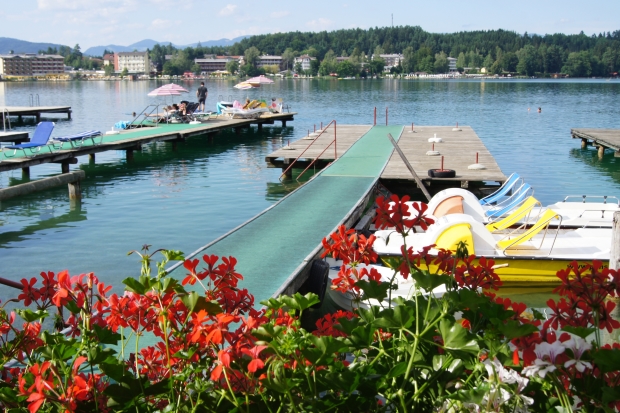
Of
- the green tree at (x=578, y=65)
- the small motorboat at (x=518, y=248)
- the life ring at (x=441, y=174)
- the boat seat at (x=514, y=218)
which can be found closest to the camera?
the small motorboat at (x=518, y=248)

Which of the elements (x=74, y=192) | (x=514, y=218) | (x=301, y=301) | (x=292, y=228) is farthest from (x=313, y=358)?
(x=74, y=192)

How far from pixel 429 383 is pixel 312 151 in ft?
61.9

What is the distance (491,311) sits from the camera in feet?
7.84

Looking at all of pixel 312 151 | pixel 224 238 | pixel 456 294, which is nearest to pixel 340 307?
pixel 224 238

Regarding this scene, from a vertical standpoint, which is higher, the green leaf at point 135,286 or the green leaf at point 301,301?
the green leaf at point 135,286

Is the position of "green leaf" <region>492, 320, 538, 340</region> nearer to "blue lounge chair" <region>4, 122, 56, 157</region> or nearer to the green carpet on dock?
the green carpet on dock

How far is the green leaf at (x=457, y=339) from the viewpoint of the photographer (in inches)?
87.8

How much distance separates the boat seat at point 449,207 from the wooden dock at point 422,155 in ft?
12.0

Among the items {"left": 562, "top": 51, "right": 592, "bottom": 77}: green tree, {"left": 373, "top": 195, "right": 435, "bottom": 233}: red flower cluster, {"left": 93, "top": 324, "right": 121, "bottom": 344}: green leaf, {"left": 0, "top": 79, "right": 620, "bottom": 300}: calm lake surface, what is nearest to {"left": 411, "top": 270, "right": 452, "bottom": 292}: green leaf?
{"left": 373, "top": 195, "right": 435, "bottom": 233}: red flower cluster

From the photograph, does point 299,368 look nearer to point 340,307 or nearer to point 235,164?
point 340,307

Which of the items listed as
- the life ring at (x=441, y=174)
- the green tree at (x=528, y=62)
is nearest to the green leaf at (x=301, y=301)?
the life ring at (x=441, y=174)

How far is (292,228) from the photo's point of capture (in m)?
11.1

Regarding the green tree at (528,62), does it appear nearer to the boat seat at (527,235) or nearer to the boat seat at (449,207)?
the boat seat at (449,207)

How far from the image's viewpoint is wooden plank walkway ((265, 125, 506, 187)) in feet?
54.1
